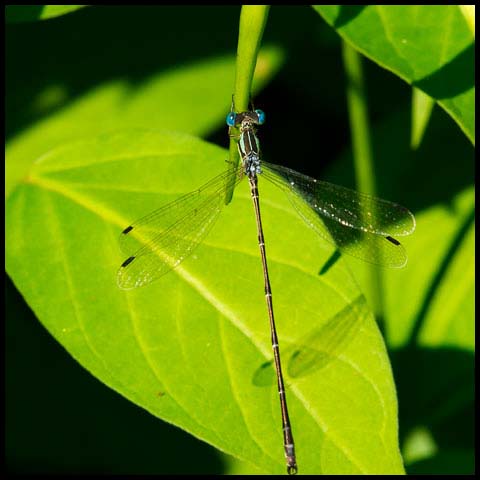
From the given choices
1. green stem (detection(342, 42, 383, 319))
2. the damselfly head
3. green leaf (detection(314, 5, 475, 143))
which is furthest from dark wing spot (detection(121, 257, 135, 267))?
green stem (detection(342, 42, 383, 319))

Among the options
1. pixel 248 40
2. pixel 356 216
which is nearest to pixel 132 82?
pixel 356 216

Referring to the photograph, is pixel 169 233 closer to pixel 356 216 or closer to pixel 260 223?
pixel 260 223

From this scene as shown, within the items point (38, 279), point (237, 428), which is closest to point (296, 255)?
point (237, 428)

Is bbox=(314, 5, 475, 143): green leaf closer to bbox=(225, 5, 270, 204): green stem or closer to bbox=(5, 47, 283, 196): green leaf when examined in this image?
bbox=(225, 5, 270, 204): green stem

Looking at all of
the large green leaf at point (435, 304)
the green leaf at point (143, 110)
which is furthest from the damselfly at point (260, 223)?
the green leaf at point (143, 110)

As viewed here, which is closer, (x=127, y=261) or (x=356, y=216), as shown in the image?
(x=127, y=261)

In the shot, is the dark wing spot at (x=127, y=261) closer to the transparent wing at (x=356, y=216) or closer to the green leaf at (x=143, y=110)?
the transparent wing at (x=356, y=216)
